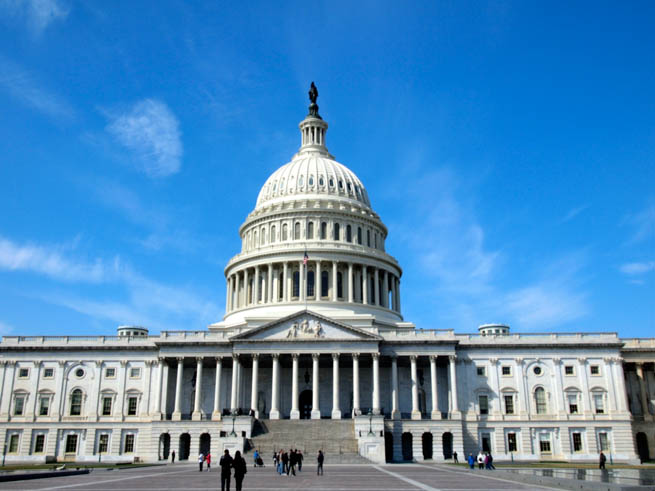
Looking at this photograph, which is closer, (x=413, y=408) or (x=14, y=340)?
(x=413, y=408)

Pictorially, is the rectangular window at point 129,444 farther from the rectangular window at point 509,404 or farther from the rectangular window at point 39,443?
the rectangular window at point 509,404

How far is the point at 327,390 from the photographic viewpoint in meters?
79.0

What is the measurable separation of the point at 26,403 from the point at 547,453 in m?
61.7

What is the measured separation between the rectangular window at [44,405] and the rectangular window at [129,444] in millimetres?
10679

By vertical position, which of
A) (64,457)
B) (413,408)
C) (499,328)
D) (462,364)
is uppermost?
(499,328)

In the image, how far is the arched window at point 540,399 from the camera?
3002 inches

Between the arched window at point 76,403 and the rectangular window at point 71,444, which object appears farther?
the arched window at point 76,403

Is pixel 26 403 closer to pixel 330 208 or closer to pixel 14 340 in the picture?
pixel 14 340

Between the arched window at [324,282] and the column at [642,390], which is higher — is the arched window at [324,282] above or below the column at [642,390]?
above

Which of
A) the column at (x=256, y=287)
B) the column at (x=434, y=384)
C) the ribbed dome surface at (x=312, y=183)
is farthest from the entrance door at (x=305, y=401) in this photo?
the ribbed dome surface at (x=312, y=183)

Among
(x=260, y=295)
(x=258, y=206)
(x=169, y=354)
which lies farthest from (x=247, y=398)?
(x=258, y=206)

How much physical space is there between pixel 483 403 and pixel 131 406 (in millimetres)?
42059

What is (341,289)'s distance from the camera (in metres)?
91.9

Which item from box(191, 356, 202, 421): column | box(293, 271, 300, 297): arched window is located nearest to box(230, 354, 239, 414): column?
box(191, 356, 202, 421): column
